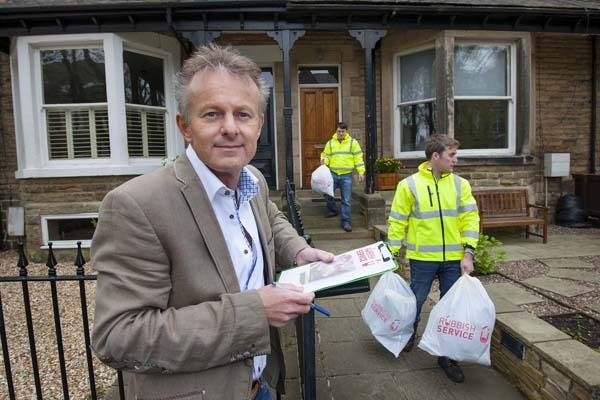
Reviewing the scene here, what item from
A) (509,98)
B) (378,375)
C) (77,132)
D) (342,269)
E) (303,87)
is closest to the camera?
(342,269)

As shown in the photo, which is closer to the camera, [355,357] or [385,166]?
[355,357]

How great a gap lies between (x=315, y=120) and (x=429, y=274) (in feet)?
21.9

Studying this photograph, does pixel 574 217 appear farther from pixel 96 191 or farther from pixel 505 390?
pixel 96 191

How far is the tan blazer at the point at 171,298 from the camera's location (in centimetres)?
105

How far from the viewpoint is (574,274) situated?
5.03 meters

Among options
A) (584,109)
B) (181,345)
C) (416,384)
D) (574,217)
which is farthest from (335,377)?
(584,109)

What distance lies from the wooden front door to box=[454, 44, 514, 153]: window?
2.74 meters

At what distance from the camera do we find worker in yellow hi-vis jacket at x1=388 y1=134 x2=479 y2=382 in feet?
10.4

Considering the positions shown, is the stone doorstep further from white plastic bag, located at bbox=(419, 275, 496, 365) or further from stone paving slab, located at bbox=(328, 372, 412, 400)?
stone paving slab, located at bbox=(328, 372, 412, 400)

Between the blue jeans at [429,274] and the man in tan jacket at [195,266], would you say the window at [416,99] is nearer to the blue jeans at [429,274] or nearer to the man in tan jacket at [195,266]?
the blue jeans at [429,274]

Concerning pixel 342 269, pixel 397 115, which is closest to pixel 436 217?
pixel 342 269

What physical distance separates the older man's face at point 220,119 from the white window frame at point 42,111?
264 inches

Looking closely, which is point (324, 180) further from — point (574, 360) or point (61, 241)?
point (61, 241)

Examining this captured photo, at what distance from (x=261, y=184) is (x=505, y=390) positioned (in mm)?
2398
